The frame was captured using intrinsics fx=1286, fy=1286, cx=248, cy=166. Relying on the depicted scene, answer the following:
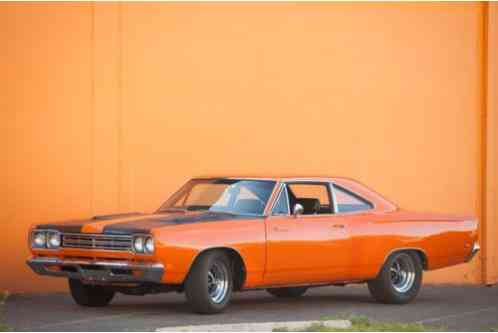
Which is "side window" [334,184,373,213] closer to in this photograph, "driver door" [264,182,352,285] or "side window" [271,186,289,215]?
"driver door" [264,182,352,285]

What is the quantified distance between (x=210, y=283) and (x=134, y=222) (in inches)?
37.2

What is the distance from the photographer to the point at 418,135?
56.4 feet

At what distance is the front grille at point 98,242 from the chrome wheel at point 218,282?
35.9 inches

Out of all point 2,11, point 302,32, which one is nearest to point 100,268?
point 2,11

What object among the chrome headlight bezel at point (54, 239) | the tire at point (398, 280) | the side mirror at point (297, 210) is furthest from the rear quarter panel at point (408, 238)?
the chrome headlight bezel at point (54, 239)

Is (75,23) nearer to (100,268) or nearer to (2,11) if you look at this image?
(2,11)

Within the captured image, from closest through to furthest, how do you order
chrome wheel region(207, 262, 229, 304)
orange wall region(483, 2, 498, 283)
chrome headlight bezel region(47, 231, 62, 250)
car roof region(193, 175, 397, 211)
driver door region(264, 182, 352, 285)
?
chrome wheel region(207, 262, 229, 304) < chrome headlight bezel region(47, 231, 62, 250) < driver door region(264, 182, 352, 285) < car roof region(193, 175, 397, 211) < orange wall region(483, 2, 498, 283)

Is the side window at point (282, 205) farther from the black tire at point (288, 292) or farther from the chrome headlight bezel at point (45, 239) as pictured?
the chrome headlight bezel at point (45, 239)

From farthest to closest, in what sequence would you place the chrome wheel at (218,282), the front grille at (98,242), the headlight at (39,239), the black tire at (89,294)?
the black tire at (89,294) < the headlight at (39,239) < the chrome wheel at (218,282) < the front grille at (98,242)

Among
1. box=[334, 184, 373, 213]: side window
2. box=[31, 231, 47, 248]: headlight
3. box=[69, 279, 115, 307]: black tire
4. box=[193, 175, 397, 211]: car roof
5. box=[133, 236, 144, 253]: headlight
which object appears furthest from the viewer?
box=[334, 184, 373, 213]: side window

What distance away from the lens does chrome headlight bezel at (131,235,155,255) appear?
12.0m

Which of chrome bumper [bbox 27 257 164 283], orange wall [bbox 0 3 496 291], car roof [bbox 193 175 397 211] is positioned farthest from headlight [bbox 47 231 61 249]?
orange wall [bbox 0 3 496 291]

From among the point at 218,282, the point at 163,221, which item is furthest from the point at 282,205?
the point at 163,221

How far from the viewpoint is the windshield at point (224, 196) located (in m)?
13.2
